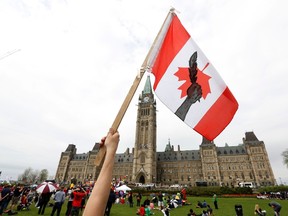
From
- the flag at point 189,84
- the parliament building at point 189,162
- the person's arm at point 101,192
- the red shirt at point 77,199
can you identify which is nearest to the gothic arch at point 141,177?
the parliament building at point 189,162

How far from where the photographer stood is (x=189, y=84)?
4848 millimetres

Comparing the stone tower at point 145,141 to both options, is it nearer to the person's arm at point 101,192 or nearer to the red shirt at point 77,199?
the red shirt at point 77,199

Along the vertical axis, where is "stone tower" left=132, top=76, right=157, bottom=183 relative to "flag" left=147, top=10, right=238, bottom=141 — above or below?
above

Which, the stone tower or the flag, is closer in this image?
the flag

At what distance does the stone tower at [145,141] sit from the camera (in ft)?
228

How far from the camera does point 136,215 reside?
1473 centimetres

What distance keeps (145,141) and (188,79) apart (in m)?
72.3

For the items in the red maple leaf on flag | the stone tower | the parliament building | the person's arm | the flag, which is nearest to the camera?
the person's arm

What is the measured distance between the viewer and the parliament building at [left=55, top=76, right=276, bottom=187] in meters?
70.3

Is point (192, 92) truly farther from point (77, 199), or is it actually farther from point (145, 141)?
point (145, 141)

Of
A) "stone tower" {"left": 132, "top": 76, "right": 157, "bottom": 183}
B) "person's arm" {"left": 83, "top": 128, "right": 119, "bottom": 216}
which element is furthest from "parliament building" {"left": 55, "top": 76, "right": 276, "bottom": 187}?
"person's arm" {"left": 83, "top": 128, "right": 119, "bottom": 216}

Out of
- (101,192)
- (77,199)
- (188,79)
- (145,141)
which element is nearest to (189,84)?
(188,79)

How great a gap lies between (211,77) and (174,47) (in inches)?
51.8

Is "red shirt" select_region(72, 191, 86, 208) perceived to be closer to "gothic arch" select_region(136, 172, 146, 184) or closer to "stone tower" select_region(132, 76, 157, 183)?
"stone tower" select_region(132, 76, 157, 183)
